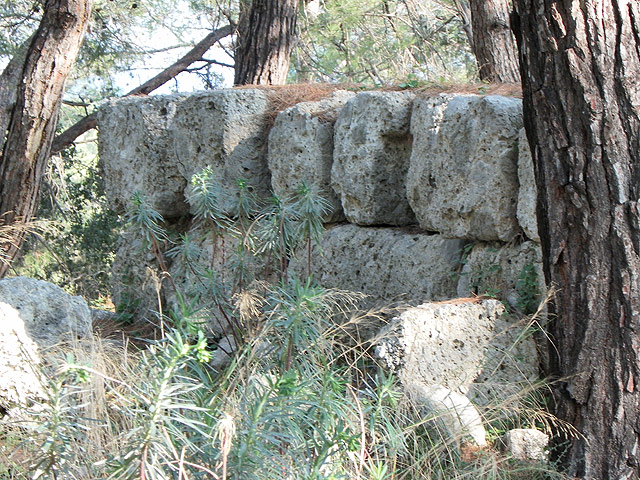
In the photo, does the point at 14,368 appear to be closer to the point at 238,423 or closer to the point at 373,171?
the point at 238,423

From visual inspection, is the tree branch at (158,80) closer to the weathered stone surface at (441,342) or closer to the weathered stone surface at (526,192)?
the weathered stone surface at (526,192)

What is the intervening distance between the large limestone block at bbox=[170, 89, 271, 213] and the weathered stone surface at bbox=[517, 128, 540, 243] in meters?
1.85

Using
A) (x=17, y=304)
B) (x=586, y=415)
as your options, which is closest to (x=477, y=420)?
(x=586, y=415)

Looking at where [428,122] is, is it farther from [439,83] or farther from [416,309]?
[416,309]

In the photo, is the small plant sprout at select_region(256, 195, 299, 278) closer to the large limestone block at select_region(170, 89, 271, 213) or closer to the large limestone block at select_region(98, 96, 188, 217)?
the large limestone block at select_region(170, 89, 271, 213)

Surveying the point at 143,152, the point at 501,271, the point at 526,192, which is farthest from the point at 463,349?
the point at 143,152

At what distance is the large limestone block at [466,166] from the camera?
3.54m

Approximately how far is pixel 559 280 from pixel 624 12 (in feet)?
3.28

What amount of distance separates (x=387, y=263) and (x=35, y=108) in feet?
8.87

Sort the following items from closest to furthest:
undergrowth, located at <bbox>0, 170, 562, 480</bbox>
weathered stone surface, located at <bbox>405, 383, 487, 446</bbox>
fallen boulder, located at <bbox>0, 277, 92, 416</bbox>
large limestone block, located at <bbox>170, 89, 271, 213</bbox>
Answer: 1. undergrowth, located at <bbox>0, 170, 562, 480</bbox>
2. weathered stone surface, located at <bbox>405, 383, 487, 446</bbox>
3. fallen boulder, located at <bbox>0, 277, 92, 416</bbox>
4. large limestone block, located at <bbox>170, 89, 271, 213</bbox>

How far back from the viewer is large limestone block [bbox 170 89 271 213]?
4.75m

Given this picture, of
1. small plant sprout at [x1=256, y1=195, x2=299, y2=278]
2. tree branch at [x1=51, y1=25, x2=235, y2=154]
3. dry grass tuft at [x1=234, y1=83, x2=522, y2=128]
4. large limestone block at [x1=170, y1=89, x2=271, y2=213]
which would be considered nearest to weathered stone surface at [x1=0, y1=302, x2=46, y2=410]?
small plant sprout at [x1=256, y1=195, x2=299, y2=278]

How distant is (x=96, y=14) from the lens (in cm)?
800

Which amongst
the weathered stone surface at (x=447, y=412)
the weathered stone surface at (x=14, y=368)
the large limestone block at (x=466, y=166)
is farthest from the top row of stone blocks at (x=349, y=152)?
the weathered stone surface at (x=14, y=368)
